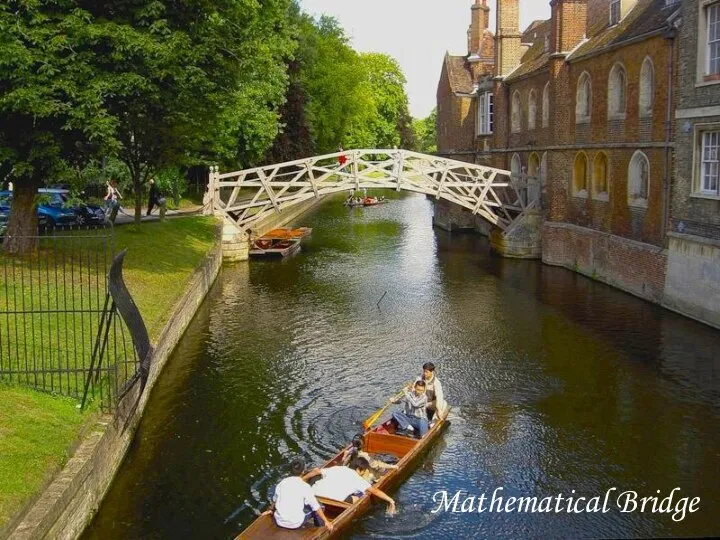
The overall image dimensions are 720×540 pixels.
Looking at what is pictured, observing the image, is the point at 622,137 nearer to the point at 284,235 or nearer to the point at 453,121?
the point at 284,235

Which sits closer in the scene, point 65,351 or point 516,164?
point 65,351

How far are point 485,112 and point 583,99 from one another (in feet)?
38.1

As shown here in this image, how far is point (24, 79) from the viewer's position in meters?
16.7

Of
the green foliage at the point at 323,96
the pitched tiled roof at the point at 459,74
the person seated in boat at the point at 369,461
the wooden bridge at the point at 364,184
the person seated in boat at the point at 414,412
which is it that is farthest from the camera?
the green foliage at the point at 323,96

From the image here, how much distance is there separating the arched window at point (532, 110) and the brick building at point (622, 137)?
6cm

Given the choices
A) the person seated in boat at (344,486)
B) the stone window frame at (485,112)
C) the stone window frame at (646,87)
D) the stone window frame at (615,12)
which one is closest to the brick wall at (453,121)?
the stone window frame at (485,112)

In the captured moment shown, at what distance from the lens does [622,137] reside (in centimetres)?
2561

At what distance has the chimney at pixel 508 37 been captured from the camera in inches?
1447

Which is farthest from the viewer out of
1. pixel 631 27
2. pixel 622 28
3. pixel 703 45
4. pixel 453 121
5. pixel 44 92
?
pixel 453 121

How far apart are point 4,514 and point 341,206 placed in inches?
2127

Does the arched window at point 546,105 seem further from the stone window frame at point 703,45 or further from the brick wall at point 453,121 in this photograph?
the stone window frame at point 703,45

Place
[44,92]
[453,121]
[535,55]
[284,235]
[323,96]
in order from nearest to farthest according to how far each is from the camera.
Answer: [44,92]
[284,235]
[535,55]
[453,121]
[323,96]

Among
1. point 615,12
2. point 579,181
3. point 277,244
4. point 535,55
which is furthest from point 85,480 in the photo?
point 535,55

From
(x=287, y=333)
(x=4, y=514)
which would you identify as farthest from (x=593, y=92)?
(x=4, y=514)
